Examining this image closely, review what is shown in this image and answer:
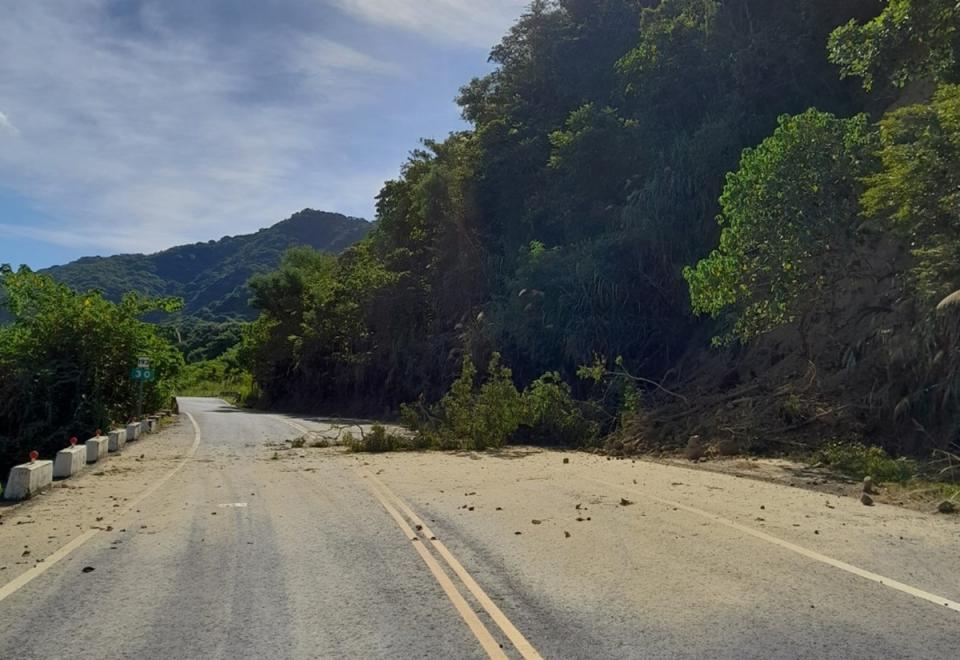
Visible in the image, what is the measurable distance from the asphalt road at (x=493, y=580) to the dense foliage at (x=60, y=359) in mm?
19341

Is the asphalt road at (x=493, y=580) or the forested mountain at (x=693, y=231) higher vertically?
the forested mountain at (x=693, y=231)

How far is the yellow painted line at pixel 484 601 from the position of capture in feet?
18.4

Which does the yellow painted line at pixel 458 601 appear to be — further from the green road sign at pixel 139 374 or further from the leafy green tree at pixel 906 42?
the green road sign at pixel 139 374

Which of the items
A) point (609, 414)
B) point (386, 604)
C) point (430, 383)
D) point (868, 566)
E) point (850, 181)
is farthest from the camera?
point (430, 383)

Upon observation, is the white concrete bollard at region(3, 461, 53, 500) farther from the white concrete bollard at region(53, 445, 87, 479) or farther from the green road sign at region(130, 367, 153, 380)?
the green road sign at region(130, 367, 153, 380)

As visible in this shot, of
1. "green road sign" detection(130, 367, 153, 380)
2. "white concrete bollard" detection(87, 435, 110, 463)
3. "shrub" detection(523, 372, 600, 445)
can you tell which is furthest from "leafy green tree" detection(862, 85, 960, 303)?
"green road sign" detection(130, 367, 153, 380)

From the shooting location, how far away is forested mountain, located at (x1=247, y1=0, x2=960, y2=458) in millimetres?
17406

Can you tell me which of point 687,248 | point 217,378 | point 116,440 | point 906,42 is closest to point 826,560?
point 906,42

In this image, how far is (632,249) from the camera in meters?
30.5

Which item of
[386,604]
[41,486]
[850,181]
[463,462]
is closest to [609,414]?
[463,462]

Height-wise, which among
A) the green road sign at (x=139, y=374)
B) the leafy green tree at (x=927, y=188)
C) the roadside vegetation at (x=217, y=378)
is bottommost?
the roadside vegetation at (x=217, y=378)

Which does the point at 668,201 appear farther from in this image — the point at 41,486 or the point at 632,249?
the point at 41,486

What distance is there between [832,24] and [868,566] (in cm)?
2791

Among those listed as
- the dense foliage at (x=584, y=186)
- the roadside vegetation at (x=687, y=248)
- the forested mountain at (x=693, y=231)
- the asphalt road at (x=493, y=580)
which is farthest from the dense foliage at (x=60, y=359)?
the asphalt road at (x=493, y=580)
